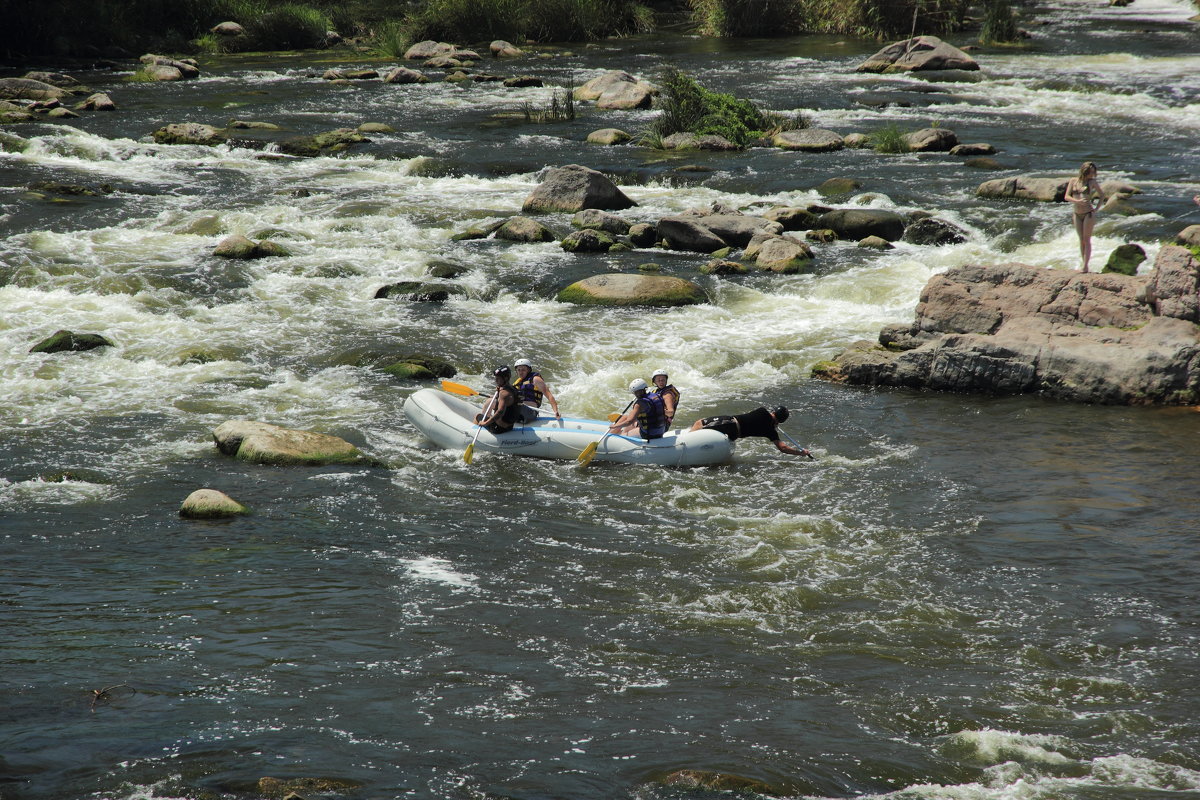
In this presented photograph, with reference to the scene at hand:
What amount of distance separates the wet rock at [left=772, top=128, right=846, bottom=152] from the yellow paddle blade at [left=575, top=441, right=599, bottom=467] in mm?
13395

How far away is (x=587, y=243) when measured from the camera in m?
16.9

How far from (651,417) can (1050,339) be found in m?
4.81

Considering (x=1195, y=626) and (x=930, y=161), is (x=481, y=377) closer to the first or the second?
(x=1195, y=626)

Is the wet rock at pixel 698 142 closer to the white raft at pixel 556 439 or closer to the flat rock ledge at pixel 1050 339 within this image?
the flat rock ledge at pixel 1050 339

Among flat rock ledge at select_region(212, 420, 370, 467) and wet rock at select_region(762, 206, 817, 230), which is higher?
wet rock at select_region(762, 206, 817, 230)

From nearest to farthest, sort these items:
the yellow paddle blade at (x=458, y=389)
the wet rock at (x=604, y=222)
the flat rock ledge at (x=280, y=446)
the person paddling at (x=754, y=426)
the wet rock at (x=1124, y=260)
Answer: the flat rock ledge at (x=280, y=446) → the person paddling at (x=754, y=426) → the yellow paddle blade at (x=458, y=389) → the wet rock at (x=1124, y=260) → the wet rock at (x=604, y=222)

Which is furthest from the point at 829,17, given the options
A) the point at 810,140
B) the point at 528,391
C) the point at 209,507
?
the point at 209,507

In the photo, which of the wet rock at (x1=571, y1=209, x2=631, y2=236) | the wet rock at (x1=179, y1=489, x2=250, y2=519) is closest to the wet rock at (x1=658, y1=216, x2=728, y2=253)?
the wet rock at (x1=571, y1=209, x2=631, y2=236)

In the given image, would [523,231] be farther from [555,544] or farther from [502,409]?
[555,544]

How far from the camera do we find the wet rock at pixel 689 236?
16766 mm

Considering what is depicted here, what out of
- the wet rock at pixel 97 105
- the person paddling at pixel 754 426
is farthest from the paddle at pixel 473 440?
the wet rock at pixel 97 105

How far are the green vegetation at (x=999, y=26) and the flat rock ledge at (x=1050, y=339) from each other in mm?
24005

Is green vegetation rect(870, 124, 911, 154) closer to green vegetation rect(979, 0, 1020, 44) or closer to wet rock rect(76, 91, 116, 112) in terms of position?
green vegetation rect(979, 0, 1020, 44)

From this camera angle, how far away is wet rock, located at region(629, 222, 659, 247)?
1703 centimetres
